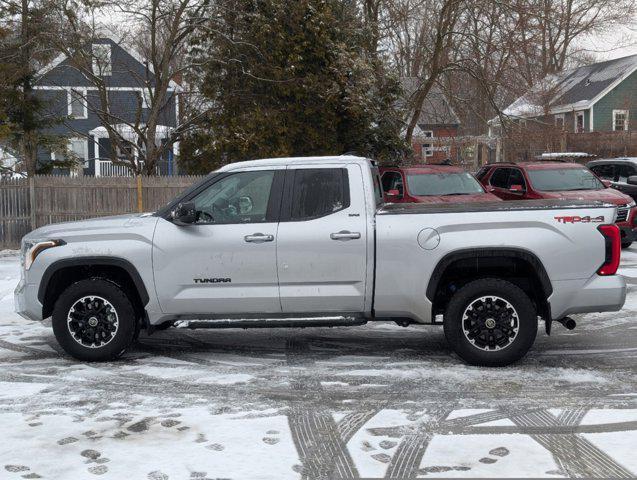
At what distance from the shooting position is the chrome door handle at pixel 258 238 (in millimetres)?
7531

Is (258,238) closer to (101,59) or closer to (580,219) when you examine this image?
(580,219)

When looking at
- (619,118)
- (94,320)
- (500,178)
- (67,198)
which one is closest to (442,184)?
(500,178)

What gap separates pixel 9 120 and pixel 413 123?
11.5 m

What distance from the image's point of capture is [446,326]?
7.42m

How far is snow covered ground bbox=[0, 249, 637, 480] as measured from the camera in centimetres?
509

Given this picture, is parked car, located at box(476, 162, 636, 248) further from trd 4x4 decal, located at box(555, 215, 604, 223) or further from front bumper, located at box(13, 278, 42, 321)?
front bumper, located at box(13, 278, 42, 321)

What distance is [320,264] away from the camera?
7.48m

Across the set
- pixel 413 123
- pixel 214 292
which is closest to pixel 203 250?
pixel 214 292

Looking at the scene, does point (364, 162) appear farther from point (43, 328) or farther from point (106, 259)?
point (43, 328)

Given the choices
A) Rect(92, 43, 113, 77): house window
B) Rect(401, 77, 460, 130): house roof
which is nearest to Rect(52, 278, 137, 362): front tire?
Rect(92, 43, 113, 77): house window

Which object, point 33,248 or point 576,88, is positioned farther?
point 576,88

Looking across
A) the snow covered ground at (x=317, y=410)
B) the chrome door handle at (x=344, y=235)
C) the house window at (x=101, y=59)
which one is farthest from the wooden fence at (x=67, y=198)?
the chrome door handle at (x=344, y=235)

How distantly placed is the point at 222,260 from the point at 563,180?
10440mm

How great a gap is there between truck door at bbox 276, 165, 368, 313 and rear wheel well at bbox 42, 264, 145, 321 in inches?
57.9
